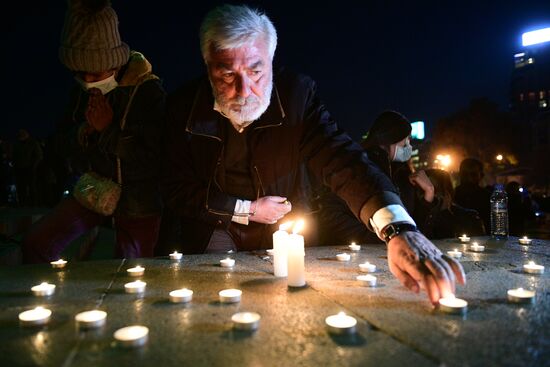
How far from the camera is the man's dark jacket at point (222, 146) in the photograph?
124 inches

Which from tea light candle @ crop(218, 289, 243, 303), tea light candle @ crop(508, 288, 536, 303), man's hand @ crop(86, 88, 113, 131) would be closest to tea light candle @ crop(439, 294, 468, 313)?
tea light candle @ crop(508, 288, 536, 303)

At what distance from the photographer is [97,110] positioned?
11.3 feet

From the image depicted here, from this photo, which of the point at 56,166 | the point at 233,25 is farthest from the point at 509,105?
the point at 233,25

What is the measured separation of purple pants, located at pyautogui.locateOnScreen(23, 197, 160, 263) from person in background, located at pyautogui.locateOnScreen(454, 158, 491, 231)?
5.32 meters

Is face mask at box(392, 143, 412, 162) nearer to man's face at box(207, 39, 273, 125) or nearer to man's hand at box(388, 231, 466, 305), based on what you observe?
man's face at box(207, 39, 273, 125)

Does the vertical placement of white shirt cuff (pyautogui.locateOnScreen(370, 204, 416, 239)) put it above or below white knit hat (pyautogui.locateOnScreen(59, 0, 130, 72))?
below

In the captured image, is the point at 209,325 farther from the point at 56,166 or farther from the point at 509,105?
the point at 509,105

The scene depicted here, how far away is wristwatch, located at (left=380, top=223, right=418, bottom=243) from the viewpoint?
6.55ft

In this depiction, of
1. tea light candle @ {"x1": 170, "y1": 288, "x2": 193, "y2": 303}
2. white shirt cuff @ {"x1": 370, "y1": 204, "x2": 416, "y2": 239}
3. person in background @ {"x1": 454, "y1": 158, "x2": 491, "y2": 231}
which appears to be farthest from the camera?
person in background @ {"x1": 454, "y1": 158, "x2": 491, "y2": 231}

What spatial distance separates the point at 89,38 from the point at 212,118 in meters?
1.17

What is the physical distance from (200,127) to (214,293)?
Result: 158 centimetres

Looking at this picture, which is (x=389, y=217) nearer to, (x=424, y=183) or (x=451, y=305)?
(x=451, y=305)

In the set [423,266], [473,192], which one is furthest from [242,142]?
[473,192]

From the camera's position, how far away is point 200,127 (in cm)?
320
